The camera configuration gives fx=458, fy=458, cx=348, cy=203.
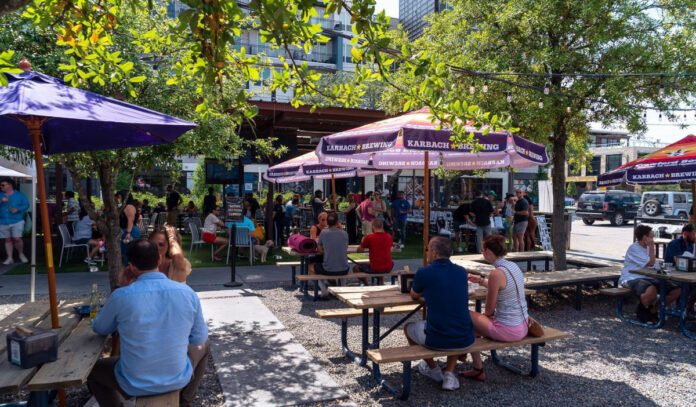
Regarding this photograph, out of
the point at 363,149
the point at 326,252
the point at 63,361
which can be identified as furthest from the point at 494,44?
the point at 63,361

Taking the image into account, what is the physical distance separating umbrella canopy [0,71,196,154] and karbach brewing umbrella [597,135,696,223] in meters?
7.32

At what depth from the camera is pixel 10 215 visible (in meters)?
10.1

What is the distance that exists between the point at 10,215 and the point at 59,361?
926 cm

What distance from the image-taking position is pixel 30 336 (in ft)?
8.73

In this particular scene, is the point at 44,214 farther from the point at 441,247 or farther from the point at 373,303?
the point at 441,247

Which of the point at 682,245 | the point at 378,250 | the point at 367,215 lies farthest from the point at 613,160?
the point at 378,250

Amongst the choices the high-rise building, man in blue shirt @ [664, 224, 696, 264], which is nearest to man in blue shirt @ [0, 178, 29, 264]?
man in blue shirt @ [664, 224, 696, 264]

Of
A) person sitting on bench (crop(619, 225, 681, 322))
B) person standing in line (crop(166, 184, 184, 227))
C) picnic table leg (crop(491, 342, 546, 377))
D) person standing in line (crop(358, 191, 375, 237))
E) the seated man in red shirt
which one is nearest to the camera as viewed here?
picnic table leg (crop(491, 342, 546, 377))

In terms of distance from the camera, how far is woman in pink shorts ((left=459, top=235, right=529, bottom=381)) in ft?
13.6

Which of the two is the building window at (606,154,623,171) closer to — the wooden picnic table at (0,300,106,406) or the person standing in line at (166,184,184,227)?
the person standing in line at (166,184,184,227)

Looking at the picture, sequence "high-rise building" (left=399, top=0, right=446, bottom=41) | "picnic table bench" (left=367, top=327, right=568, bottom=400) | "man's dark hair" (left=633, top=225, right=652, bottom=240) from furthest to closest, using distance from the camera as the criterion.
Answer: "high-rise building" (left=399, top=0, right=446, bottom=41) → "man's dark hair" (left=633, top=225, right=652, bottom=240) → "picnic table bench" (left=367, top=327, right=568, bottom=400)

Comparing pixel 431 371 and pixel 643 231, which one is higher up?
pixel 643 231

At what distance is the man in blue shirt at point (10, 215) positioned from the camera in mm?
10000

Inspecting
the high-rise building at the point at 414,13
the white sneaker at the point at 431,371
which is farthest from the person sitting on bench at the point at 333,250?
the high-rise building at the point at 414,13
